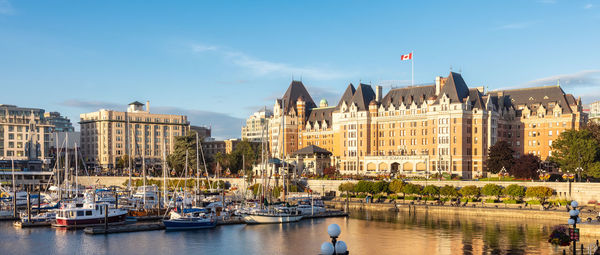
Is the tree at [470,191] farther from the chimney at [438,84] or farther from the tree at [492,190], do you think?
the chimney at [438,84]

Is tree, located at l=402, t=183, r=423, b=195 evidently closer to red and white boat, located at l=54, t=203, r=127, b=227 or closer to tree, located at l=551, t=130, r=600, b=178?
tree, located at l=551, t=130, r=600, b=178

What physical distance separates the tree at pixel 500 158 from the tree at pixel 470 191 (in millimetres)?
17123

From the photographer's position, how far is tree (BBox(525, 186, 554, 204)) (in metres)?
97.9

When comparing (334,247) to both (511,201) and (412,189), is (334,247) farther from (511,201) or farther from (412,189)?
(412,189)

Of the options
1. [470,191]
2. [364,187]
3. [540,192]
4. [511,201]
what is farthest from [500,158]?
[364,187]

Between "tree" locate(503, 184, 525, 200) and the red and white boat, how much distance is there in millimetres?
59531

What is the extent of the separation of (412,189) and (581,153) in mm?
29329

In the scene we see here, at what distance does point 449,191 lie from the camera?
10744 cm

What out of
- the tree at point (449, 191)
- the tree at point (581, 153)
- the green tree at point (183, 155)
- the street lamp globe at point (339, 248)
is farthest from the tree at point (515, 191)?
the green tree at point (183, 155)

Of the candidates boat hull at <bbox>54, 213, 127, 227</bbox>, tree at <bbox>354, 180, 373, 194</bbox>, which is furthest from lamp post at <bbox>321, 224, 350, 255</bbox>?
tree at <bbox>354, 180, 373, 194</bbox>

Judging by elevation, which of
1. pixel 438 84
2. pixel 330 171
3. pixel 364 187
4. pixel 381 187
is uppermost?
pixel 438 84

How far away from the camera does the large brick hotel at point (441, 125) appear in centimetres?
13488

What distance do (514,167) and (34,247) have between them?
82623 mm

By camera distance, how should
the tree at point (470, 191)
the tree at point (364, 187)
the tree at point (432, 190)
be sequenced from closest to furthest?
the tree at point (470, 191) → the tree at point (432, 190) → the tree at point (364, 187)
